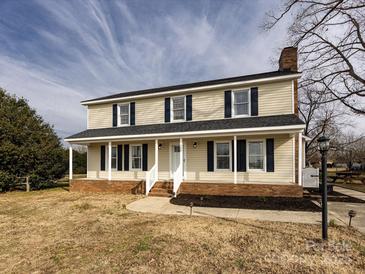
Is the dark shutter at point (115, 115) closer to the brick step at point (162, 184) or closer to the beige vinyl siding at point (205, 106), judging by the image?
the beige vinyl siding at point (205, 106)

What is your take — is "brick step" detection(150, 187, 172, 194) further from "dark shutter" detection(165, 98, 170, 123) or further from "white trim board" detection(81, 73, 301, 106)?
"white trim board" detection(81, 73, 301, 106)

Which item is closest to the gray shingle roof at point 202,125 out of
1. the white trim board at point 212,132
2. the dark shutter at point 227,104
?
the white trim board at point 212,132

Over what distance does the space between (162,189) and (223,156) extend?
3.60 m

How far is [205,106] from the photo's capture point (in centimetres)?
1290

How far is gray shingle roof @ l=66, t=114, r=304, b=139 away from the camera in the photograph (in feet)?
33.8

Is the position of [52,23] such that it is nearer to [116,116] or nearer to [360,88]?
[116,116]

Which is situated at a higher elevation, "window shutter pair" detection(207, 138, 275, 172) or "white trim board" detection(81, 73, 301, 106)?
"white trim board" detection(81, 73, 301, 106)

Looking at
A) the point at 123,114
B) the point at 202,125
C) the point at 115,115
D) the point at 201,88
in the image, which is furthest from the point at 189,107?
the point at 115,115

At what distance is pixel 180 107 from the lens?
44.5ft

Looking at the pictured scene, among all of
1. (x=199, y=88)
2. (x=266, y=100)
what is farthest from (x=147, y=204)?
(x=266, y=100)

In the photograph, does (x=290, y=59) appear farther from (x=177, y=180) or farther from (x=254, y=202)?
(x=177, y=180)

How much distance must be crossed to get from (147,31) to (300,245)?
13.4m

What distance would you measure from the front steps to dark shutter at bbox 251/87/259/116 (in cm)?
569

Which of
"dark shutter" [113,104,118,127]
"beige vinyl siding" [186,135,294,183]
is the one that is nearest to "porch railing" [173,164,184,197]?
"beige vinyl siding" [186,135,294,183]
